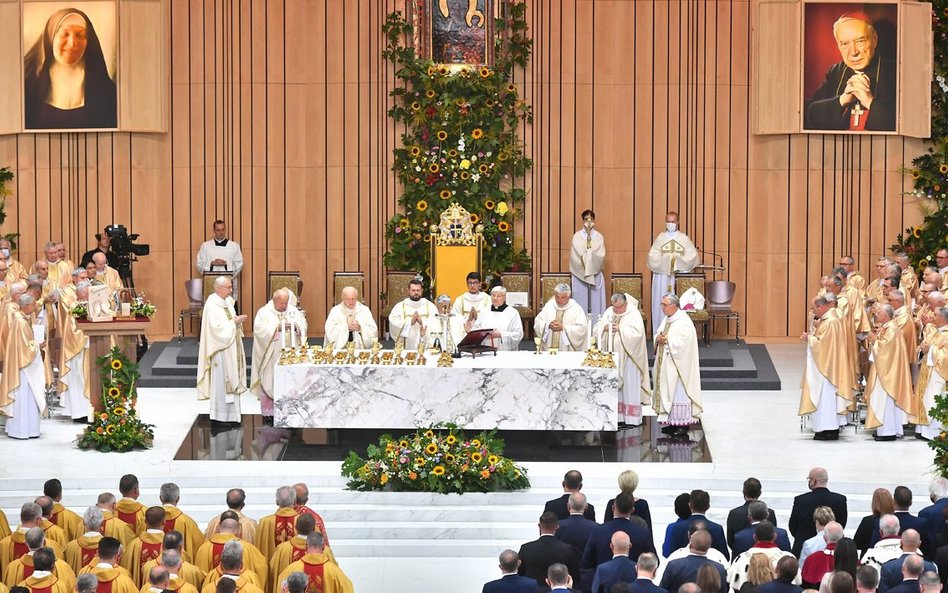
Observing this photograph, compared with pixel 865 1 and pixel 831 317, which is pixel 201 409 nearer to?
pixel 831 317

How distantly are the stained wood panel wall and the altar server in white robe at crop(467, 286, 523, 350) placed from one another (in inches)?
198

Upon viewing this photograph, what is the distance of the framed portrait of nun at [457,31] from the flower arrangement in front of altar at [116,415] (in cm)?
776

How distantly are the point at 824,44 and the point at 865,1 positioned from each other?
749 millimetres

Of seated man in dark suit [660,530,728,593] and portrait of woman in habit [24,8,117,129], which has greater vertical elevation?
portrait of woman in habit [24,8,117,129]

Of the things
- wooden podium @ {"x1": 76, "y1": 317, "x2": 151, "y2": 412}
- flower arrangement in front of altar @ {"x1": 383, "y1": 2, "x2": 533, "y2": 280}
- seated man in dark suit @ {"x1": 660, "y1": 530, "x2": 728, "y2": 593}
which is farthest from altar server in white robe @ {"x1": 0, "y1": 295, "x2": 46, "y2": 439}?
seated man in dark suit @ {"x1": 660, "y1": 530, "x2": 728, "y2": 593}

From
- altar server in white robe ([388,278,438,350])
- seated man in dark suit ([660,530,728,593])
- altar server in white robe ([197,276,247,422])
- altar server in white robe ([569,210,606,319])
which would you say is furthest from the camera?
altar server in white robe ([569,210,606,319])

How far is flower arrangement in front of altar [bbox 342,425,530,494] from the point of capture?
15.5m

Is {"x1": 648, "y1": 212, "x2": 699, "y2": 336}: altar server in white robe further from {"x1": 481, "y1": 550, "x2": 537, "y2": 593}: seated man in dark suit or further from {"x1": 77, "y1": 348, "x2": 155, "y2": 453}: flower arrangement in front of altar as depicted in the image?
{"x1": 481, "y1": 550, "x2": 537, "y2": 593}: seated man in dark suit

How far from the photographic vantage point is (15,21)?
2309cm

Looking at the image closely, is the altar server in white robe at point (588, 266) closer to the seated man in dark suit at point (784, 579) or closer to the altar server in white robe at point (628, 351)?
the altar server in white robe at point (628, 351)

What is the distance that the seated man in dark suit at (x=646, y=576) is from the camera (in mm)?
10078

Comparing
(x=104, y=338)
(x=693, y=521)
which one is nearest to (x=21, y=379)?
(x=104, y=338)

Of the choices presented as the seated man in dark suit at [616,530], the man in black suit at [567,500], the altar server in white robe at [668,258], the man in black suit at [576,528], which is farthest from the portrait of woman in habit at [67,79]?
the seated man in dark suit at [616,530]

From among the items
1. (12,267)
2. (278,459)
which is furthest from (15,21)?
(278,459)
